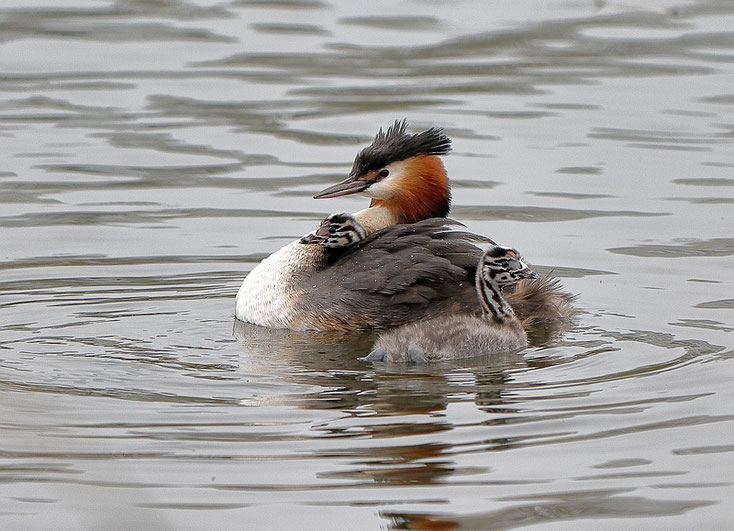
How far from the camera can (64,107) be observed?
1299cm

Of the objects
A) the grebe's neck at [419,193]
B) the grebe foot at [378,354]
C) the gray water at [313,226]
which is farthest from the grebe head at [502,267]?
the grebe's neck at [419,193]

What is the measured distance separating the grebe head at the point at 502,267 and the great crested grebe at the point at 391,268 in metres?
0.28

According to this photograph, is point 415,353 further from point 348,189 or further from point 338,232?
point 348,189

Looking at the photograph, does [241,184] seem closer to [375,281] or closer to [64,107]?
[64,107]

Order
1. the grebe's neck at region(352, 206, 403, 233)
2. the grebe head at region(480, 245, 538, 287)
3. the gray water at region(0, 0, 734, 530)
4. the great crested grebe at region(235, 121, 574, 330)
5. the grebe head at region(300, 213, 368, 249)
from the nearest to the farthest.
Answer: the gray water at region(0, 0, 734, 530), the grebe head at region(480, 245, 538, 287), the great crested grebe at region(235, 121, 574, 330), the grebe head at region(300, 213, 368, 249), the grebe's neck at region(352, 206, 403, 233)

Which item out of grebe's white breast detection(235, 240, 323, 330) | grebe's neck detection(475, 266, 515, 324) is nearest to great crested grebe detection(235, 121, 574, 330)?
grebe's white breast detection(235, 240, 323, 330)

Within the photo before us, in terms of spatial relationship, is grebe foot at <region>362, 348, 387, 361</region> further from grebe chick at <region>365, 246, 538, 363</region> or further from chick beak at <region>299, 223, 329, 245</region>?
chick beak at <region>299, 223, 329, 245</region>

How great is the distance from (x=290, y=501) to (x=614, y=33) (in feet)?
36.2

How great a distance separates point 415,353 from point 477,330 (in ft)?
1.13

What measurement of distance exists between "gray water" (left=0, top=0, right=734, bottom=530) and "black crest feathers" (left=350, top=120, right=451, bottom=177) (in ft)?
3.61

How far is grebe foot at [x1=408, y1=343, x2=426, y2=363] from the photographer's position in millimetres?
7012

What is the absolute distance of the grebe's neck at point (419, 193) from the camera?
8156 mm

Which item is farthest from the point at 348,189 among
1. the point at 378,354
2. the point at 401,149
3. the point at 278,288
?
the point at 378,354

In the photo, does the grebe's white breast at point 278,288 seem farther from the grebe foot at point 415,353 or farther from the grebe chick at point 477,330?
the grebe foot at point 415,353
